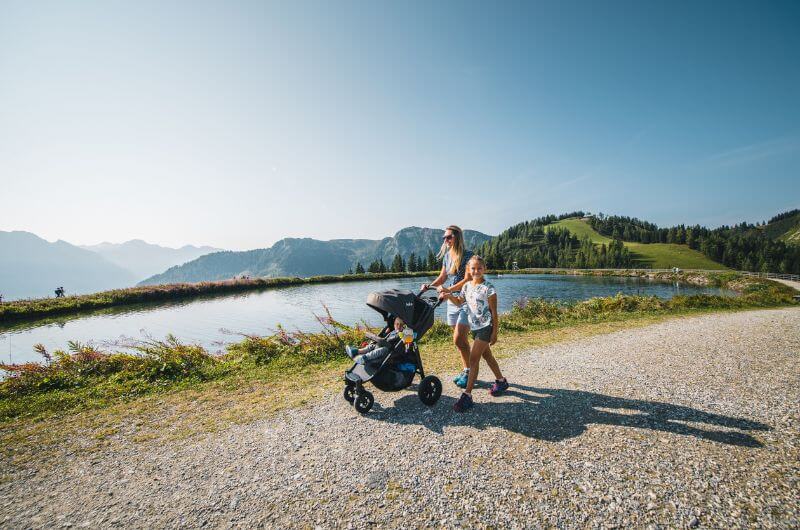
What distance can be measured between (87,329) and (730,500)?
95.5 feet

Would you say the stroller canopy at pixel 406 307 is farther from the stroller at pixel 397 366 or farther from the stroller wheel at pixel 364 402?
the stroller wheel at pixel 364 402

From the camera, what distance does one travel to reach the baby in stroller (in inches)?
218

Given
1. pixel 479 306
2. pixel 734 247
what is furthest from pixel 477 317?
pixel 734 247

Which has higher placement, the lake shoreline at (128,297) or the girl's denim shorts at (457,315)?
the girl's denim shorts at (457,315)

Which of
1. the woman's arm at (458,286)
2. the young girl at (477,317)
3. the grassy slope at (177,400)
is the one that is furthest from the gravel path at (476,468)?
the woman's arm at (458,286)

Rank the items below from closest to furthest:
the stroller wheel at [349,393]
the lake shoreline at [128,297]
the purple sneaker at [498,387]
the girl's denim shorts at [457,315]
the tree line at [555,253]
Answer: the girl's denim shorts at [457,315], the stroller wheel at [349,393], the purple sneaker at [498,387], the lake shoreline at [128,297], the tree line at [555,253]

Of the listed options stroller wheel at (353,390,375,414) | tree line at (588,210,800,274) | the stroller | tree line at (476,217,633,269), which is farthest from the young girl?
tree line at (588,210,800,274)

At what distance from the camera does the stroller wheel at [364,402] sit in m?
5.44

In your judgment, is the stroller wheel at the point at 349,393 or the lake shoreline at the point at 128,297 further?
the lake shoreline at the point at 128,297

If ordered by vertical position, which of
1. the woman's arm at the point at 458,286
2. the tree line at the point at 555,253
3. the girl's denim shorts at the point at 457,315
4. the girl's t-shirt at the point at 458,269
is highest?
the tree line at the point at 555,253

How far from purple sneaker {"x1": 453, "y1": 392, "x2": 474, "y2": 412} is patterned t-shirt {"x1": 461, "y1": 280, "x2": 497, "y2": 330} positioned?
1229 millimetres

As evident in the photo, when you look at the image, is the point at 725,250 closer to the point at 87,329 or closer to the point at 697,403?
the point at 697,403

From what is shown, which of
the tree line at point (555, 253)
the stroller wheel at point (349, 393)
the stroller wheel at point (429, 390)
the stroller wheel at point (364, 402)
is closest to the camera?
the stroller wheel at point (364, 402)

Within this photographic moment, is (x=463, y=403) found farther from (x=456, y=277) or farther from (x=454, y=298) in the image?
(x=456, y=277)
